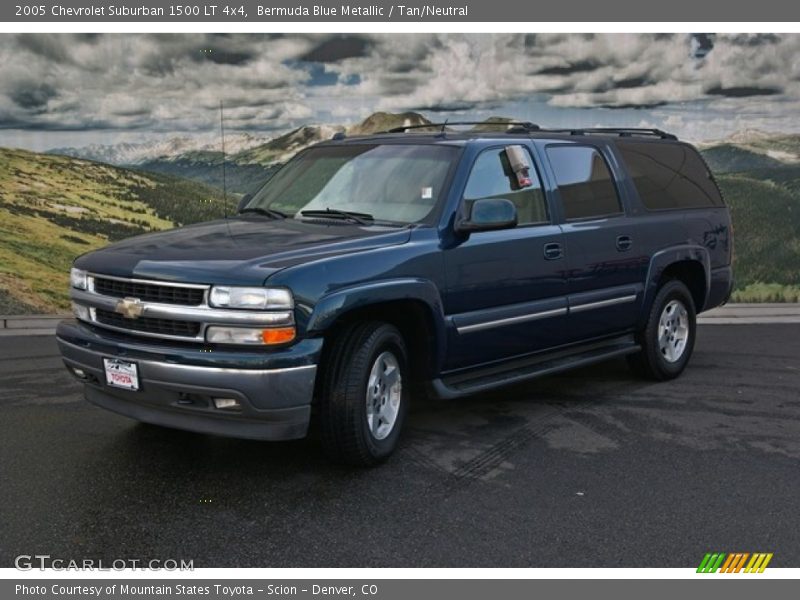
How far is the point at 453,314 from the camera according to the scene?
5.26 metres

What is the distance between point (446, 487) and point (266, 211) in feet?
7.38

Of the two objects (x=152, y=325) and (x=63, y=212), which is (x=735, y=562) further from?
(x=63, y=212)

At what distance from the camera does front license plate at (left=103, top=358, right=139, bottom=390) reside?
4.51 meters

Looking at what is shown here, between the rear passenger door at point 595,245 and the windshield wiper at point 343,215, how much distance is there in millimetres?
1478

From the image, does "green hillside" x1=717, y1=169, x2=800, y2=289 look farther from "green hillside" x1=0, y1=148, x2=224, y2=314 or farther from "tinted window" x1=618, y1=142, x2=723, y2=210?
"green hillside" x1=0, y1=148, x2=224, y2=314

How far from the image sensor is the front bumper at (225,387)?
4.27 metres

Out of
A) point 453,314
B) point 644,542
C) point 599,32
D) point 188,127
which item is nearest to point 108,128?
point 188,127

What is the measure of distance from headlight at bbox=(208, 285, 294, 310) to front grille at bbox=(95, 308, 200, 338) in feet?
0.64

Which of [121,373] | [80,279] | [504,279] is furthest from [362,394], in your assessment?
[80,279]

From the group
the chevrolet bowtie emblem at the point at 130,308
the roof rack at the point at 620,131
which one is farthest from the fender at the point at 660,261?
the chevrolet bowtie emblem at the point at 130,308

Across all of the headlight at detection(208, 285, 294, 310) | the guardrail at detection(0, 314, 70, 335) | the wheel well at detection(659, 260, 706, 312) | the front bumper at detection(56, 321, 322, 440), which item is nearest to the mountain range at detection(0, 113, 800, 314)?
the guardrail at detection(0, 314, 70, 335)

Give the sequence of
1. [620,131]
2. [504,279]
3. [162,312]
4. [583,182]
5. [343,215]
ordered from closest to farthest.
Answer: [162,312] < [343,215] < [504,279] < [583,182] < [620,131]

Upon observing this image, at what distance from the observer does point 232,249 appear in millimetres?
4680

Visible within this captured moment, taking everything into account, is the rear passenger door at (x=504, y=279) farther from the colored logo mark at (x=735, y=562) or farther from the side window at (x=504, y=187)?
the colored logo mark at (x=735, y=562)
